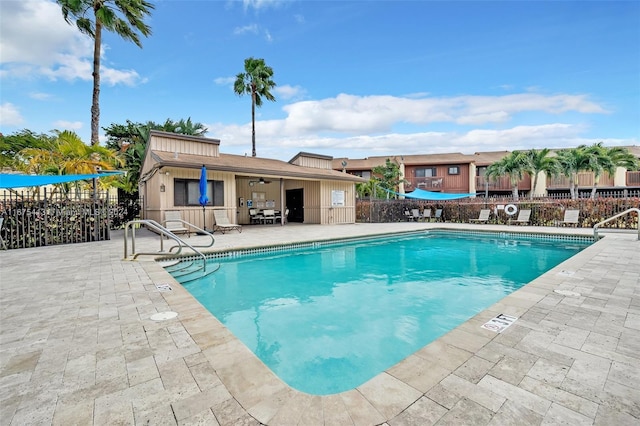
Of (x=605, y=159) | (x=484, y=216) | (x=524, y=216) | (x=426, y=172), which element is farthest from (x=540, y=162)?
(x=426, y=172)

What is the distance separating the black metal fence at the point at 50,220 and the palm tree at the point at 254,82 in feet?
50.2

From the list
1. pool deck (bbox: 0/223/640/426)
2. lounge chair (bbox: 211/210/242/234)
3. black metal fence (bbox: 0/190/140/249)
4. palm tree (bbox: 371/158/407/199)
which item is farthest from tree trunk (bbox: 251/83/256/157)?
pool deck (bbox: 0/223/640/426)

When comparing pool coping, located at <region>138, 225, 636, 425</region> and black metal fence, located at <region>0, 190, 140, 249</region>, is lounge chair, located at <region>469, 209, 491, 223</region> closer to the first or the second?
pool coping, located at <region>138, 225, 636, 425</region>

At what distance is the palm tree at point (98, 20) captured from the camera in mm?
12438

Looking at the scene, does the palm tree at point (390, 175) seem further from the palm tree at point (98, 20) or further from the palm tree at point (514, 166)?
the palm tree at point (98, 20)

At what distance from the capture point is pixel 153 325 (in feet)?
10.1

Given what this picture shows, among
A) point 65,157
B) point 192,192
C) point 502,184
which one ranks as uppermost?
point 502,184

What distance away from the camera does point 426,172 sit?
32156mm

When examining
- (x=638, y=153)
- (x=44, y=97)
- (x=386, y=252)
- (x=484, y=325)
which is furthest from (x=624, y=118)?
(x=44, y=97)

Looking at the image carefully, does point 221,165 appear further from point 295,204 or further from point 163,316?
point 163,316

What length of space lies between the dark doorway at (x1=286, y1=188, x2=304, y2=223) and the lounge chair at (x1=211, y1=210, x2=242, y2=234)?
22.1ft

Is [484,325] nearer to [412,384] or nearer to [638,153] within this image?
[412,384]

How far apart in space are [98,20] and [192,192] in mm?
8070

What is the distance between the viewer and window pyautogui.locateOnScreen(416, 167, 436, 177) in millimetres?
31945
